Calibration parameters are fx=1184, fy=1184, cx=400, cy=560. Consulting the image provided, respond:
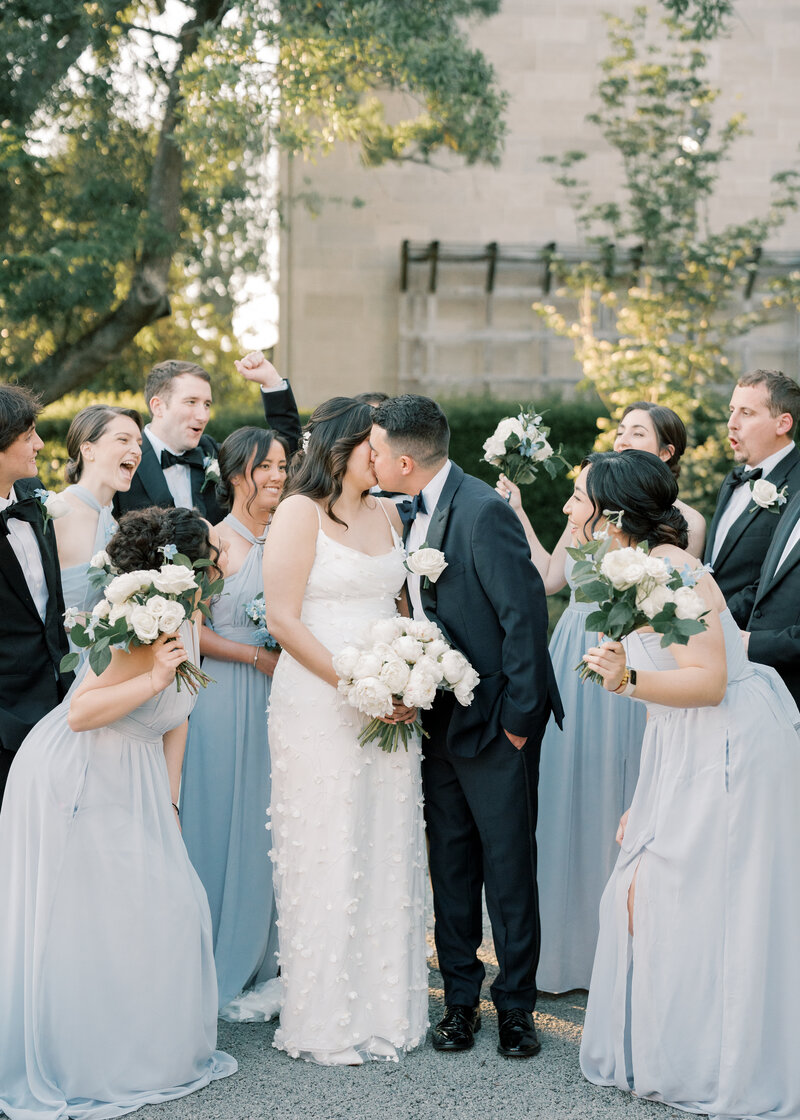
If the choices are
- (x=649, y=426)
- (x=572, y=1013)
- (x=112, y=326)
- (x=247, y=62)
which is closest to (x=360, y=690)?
(x=572, y=1013)

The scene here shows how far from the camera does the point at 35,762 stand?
13.0 ft

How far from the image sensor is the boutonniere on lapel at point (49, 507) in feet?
15.2

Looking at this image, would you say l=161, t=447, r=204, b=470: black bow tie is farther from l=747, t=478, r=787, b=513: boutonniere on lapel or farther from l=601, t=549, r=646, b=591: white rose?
l=601, t=549, r=646, b=591: white rose

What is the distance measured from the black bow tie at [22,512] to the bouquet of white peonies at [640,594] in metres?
2.20

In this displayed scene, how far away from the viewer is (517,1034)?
436 centimetres

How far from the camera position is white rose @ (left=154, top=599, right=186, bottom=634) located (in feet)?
12.3

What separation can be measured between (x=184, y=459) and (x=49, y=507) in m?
1.53

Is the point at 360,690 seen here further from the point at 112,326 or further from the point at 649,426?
the point at 112,326

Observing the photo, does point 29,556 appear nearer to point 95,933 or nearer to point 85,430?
point 85,430

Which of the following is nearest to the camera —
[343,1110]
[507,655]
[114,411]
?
[343,1110]

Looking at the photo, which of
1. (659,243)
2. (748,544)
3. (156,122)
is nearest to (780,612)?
(748,544)

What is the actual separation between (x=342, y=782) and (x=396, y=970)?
0.72 m

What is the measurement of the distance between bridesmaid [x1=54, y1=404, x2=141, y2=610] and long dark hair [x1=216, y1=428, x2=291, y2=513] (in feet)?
1.31

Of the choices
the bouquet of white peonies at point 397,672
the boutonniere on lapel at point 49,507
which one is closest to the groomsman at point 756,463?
the bouquet of white peonies at point 397,672
